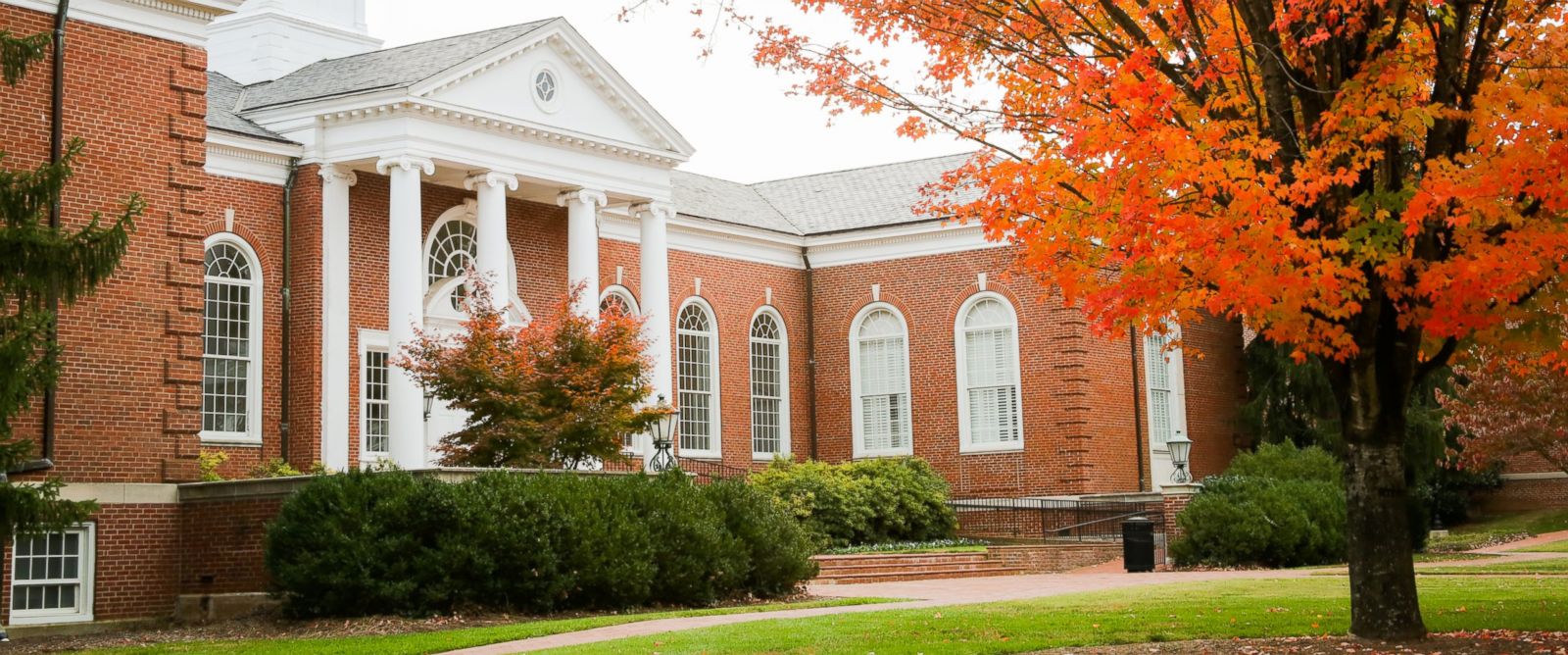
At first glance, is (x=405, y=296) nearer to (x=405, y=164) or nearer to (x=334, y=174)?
(x=405, y=164)

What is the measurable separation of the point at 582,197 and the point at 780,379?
32.1 ft

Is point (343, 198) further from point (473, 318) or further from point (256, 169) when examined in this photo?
point (473, 318)

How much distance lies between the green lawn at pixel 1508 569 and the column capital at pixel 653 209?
15.9 m

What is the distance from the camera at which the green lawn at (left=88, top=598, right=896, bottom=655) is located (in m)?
15.0

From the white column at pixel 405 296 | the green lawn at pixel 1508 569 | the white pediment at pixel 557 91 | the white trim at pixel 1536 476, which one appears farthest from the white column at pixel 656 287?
the white trim at pixel 1536 476

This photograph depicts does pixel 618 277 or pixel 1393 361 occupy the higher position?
Answer: pixel 618 277

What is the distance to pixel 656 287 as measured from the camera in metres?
32.7

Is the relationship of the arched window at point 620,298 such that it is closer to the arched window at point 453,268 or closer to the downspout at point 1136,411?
the arched window at point 453,268

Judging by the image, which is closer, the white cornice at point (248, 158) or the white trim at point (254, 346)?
the white cornice at point (248, 158)

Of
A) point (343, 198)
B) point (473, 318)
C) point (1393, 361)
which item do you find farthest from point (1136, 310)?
point (343, 198)

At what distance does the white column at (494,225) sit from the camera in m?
28.8

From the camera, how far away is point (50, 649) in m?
17.1

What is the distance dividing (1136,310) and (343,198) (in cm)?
1976

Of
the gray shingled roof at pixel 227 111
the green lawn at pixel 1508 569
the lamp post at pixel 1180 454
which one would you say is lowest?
the green lawn at pixel 1508 569
